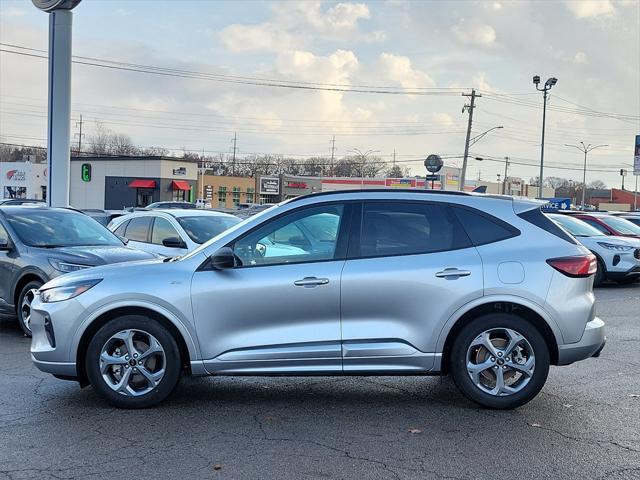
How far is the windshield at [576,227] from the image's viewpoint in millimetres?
15398

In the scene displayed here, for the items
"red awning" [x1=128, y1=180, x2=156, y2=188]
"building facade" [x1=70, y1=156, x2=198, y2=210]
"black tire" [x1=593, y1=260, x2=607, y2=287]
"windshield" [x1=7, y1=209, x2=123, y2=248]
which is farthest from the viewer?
"building facade" [x1=70, y1=156, x2=198, y2=210]

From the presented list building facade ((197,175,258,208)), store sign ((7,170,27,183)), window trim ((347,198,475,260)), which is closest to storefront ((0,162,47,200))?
store sign ((7,170,27,183))

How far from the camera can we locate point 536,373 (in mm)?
5266

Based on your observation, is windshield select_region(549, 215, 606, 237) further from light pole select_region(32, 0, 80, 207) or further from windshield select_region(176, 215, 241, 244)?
light pole select_region(32, 0, 80, 207)

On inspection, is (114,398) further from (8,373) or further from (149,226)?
(149,226)

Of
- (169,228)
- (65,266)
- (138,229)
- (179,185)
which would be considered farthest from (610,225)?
(179,185)

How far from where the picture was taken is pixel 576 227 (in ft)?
51.6

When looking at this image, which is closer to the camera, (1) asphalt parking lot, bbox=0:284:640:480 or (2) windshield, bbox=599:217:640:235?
(1) asphalt parking lot, bbox=0:284:640:480

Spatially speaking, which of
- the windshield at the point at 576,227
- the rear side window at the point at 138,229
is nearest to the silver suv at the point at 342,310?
the rear side window at the point at 138,229

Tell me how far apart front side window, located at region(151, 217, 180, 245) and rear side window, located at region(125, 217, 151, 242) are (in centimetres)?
19

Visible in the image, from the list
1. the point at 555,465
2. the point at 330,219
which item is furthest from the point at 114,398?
the point at 555,465

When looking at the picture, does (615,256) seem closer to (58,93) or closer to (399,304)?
(399,304)

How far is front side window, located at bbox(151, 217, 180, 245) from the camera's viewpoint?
11.6m

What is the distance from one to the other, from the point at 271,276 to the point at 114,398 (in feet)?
5.21
